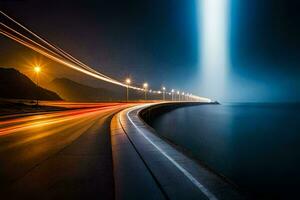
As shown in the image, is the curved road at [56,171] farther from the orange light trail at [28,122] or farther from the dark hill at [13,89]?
the dark hill at [13,89]

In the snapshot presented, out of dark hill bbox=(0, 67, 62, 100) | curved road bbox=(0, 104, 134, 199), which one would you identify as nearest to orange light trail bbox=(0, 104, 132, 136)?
curved road bbox=(0, 104, 134, 199)

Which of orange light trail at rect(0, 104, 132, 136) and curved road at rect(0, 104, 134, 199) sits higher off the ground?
orange light trail at rect(0, 104, 132, 136)

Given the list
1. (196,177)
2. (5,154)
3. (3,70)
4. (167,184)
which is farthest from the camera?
(3,70)

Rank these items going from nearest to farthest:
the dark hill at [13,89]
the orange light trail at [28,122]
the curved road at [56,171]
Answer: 1. the curved road at [56,171]
2. the orange light trail at [28,122]
3. the dark hill at [13,89]

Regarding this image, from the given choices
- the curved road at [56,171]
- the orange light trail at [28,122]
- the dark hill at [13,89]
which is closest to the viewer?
the curved road at [56,171]

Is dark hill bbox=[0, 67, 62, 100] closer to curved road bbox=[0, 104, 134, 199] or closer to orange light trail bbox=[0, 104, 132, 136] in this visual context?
orange light trail bbox=[0, 104, 132, 136]

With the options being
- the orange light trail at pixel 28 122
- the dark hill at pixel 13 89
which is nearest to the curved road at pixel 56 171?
the orange light trail at pixel 28 122

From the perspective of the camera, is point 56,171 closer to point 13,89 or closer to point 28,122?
point 28,122

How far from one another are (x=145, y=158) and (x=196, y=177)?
2.73 metres

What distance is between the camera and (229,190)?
5.93 m

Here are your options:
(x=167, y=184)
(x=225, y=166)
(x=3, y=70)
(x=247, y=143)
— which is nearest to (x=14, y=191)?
(x=167, y=184)

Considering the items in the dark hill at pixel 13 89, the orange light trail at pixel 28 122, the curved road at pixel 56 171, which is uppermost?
the dark hill at pixel 13 89

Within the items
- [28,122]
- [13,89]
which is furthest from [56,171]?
[13,89]

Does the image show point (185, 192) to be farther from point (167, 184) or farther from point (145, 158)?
point (145, 158)
